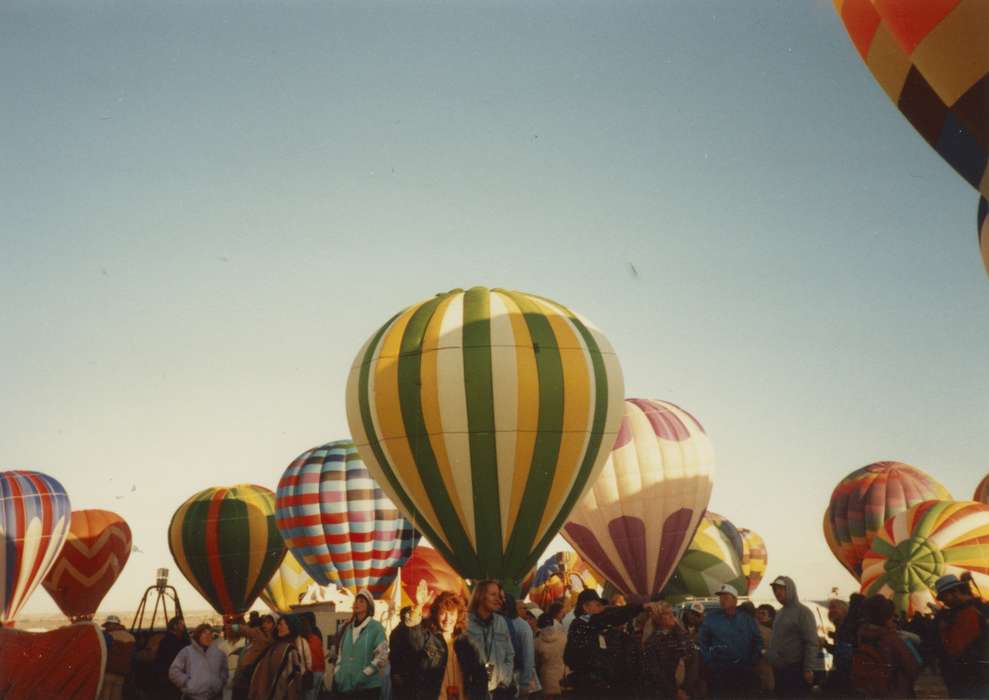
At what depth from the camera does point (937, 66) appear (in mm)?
8297

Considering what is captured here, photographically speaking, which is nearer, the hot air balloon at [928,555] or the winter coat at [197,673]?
the winter coat at [197,673]

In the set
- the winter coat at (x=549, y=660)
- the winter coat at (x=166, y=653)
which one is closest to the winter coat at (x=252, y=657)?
the winter coat at (x=166, y=653)

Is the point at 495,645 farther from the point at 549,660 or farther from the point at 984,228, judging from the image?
the point at 984,228

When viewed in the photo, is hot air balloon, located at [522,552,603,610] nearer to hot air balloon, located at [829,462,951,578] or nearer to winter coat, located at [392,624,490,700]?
hot air balloon, located at [829,462,951,578]

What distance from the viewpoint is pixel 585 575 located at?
120 ft

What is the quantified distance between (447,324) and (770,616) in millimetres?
7522

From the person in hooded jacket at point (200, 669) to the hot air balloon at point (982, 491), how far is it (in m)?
29.9

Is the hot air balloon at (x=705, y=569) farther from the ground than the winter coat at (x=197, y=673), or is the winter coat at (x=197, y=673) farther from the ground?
the winter coat at (x=197, y=673)

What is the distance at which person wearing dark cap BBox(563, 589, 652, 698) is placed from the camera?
7.66m

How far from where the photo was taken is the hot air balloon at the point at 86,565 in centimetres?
3528

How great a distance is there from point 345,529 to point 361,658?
70.5ft

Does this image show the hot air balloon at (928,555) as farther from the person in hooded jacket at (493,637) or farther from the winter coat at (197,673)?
the winter coat at (197,673)

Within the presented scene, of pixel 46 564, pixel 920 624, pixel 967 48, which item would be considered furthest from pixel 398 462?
pixel 46 564

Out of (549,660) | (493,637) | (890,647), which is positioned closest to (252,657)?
(493,637)
